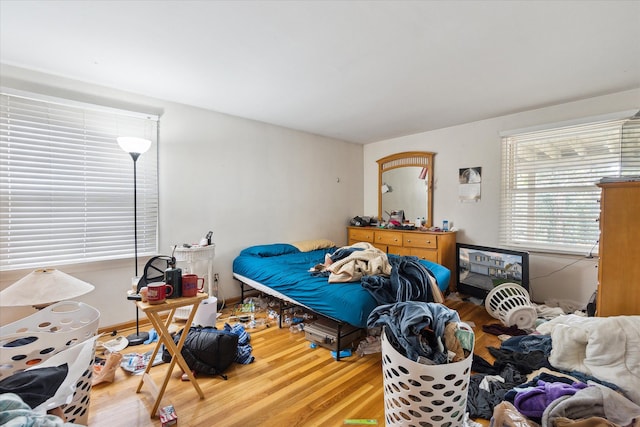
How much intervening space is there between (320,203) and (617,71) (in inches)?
145

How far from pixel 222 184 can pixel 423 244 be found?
2.93 metres

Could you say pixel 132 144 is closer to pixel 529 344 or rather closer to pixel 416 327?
pixel 416 327

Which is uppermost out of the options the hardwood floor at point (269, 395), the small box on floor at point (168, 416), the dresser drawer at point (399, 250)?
the dresser drawer at point (399, 250)

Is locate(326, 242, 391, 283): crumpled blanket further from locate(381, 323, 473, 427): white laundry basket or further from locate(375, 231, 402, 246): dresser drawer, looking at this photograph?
locate(375, 231, 402, 246): dresser drawer

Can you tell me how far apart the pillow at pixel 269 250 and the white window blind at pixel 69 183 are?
1.13 meters

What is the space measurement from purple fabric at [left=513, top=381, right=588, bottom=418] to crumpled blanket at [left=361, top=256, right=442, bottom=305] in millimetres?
908

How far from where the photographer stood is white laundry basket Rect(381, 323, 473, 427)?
123 centimetres

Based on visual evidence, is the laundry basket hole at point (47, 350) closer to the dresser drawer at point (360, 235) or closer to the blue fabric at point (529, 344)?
the blue fabric at point (529, 344)

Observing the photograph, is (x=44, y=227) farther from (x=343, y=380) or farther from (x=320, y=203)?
(x=320, y=203)

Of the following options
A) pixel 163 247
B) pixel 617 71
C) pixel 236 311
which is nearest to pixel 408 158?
pixel 617 71

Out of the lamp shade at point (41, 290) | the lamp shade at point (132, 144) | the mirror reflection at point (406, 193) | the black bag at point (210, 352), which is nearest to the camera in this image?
the lamp shade at point (41, 290)

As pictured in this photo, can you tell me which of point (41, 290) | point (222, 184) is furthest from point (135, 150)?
point (41, 290)

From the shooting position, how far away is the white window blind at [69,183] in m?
2.35

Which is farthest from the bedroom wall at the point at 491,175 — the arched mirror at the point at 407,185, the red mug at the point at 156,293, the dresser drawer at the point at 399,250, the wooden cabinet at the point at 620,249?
the red mug at the point at 156,293
